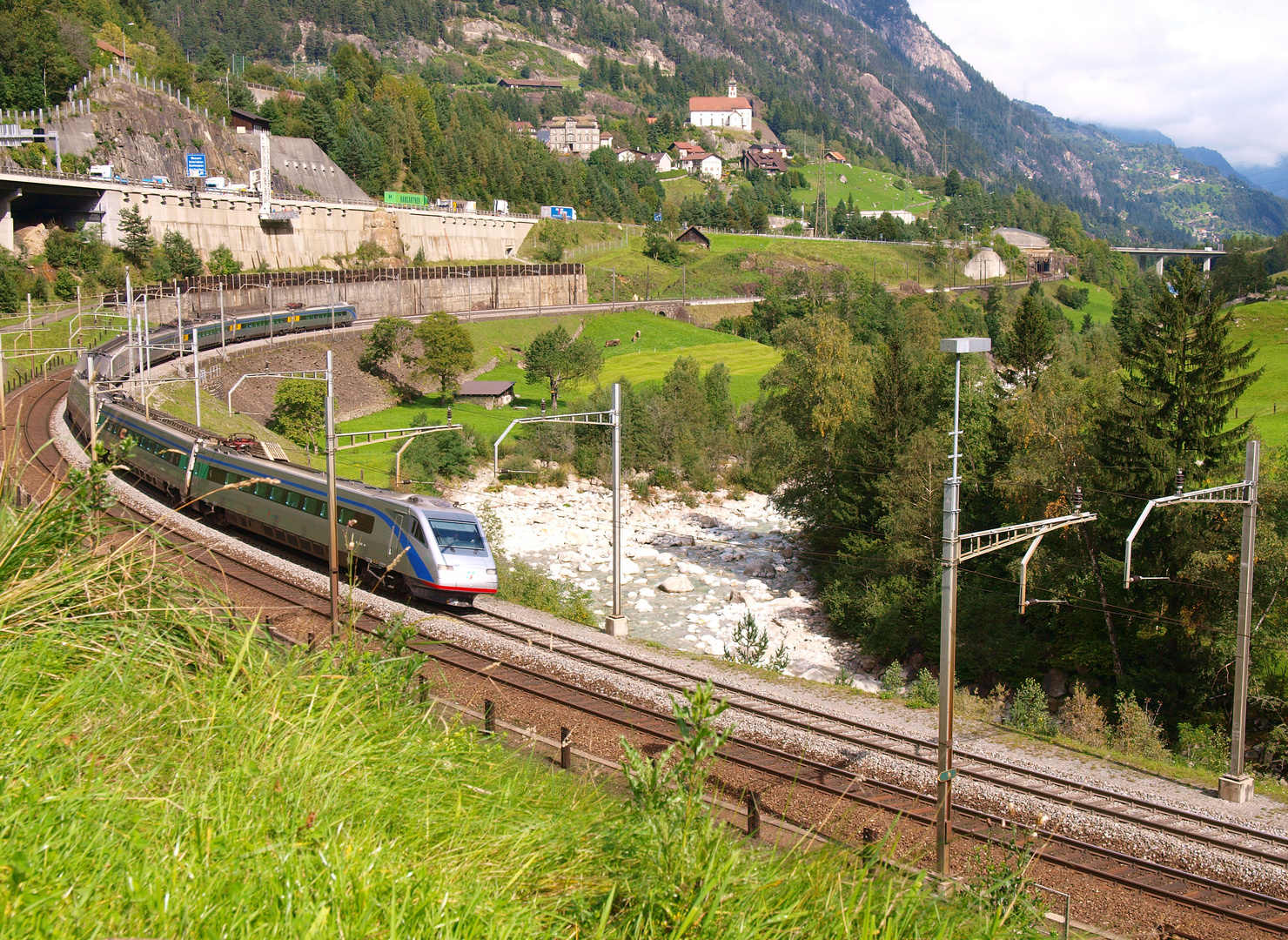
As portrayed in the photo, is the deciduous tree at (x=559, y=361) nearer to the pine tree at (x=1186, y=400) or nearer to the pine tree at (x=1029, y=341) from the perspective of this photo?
the pine tree at (x=1029, y=341)

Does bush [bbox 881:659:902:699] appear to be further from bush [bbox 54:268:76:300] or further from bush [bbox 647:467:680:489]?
bush [bbox 54:268:76:300]

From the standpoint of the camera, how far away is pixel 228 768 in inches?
193

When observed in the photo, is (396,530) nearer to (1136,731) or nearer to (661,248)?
(1136,731)

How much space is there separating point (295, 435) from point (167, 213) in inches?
1434

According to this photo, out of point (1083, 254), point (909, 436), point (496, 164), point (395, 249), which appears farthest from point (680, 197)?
point (909, 436)

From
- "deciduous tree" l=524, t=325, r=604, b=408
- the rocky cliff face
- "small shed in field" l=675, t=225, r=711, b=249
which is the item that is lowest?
"deciduous tree" l=524, t=325, r=604, b=408

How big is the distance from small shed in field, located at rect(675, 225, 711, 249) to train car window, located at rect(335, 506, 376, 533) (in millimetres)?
117412

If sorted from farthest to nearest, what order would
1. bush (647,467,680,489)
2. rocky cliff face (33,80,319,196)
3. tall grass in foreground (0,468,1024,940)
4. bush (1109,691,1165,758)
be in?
1. rocky cliff face (33,80,319,196)
2. bush (647,467,680,489)
3. bush (1109,691,1165,758)
4. tall grass in foreground (0,468,1024,940)

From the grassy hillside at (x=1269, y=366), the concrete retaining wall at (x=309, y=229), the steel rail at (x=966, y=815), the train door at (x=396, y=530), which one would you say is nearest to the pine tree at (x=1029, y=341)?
the grassy hillside at (x=1269, y=366)

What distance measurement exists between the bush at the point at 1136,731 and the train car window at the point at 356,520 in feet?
54.1

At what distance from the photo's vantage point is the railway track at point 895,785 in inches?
475

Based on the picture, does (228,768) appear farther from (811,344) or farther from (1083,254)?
(1083,254)

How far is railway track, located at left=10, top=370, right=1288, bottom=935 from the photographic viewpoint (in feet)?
39.5

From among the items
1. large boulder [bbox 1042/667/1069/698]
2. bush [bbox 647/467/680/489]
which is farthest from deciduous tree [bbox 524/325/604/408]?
large boulder [bbox 1042/667/1069/698]
